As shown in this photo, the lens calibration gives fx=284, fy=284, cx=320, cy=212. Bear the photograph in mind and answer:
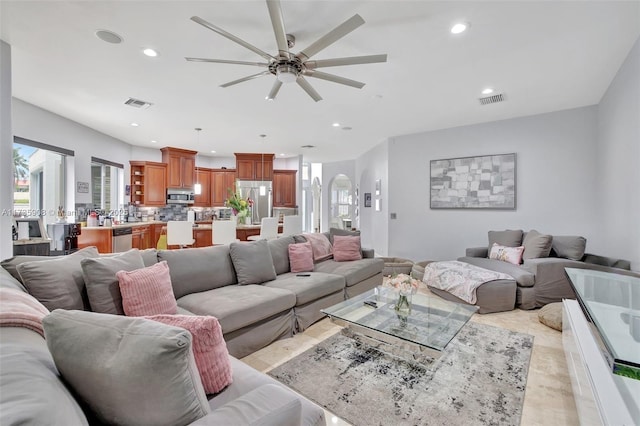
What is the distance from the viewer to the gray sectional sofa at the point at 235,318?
70 centimetres

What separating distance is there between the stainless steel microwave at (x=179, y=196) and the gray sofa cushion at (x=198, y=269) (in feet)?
16.1

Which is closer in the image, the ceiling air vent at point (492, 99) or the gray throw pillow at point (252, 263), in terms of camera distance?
the gray throw pillow at point (252, 263)

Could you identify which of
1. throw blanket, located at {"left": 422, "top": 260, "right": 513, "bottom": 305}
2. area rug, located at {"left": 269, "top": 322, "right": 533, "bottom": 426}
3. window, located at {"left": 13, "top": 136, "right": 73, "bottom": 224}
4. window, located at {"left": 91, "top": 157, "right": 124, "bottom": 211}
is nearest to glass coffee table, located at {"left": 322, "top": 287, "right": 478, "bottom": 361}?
area rug, located at {"left": 269, "top": 322, "right": 533, "bottom": 426}

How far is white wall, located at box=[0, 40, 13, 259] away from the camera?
8.26 feet

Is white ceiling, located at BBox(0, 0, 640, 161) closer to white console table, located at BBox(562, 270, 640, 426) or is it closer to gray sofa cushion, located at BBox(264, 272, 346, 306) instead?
white console table, located at BBox(562, 270, 640, 426)

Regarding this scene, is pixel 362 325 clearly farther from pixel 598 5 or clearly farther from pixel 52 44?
pixel 52 44

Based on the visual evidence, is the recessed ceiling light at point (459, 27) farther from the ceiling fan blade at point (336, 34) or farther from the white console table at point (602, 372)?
the white console table at point (602, 372)

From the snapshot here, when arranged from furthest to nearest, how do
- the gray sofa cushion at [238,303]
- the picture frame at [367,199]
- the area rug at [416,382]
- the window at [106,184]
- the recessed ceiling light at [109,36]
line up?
the picture frame at [367,199]
the window at [106,184]
the recessed ceiling light at [109,36]
the gray sofa cushion at [238,303]
the area rug at [416,382]

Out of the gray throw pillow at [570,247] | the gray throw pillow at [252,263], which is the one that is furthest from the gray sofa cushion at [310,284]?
the gray throw pillow at [570,247]

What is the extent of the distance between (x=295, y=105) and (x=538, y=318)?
13.3 ft

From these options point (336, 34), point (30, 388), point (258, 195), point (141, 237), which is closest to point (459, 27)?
point (336, 34)

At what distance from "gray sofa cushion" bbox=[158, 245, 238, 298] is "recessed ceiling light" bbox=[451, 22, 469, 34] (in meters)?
2.96

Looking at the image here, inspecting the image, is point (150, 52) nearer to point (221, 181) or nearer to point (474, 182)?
point (474, 182)

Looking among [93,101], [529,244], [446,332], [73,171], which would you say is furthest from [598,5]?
[73,171]
